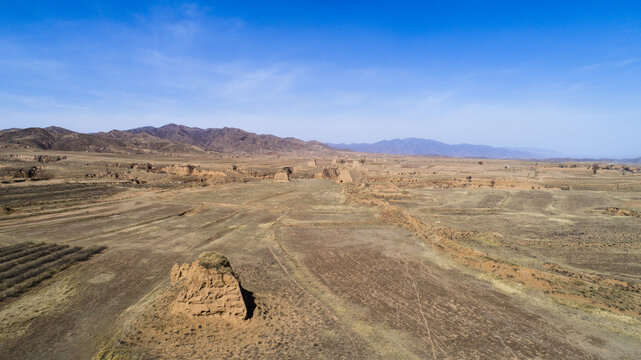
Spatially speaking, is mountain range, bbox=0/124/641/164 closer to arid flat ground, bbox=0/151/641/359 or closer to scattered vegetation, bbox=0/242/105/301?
arid flat ground, bbox=0/151/641/359

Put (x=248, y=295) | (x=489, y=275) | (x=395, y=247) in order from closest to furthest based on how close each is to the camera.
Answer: (x=248, y=295), (x=489, y=275), (x=395, y=247)

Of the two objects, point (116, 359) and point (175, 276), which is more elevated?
point (175, 276)

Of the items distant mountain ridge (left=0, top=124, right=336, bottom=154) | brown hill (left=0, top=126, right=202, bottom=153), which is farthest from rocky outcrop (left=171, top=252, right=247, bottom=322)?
brown hill (left=0, top=126, right=202, bottom=153)

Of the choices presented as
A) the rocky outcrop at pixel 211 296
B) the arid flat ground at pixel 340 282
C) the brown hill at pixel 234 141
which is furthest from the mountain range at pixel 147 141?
the rocky outcrop at pixel 211 296

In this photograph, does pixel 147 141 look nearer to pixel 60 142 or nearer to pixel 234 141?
Answer: pixel 60 142

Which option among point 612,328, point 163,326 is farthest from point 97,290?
point 612,328

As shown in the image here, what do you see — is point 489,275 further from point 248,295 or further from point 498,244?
point 248,295
